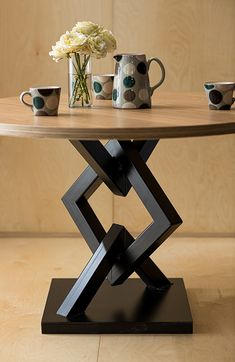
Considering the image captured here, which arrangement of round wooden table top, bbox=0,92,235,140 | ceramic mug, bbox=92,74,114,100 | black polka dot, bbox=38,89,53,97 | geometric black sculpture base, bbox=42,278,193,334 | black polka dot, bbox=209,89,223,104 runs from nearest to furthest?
1. round wooden table top, bbox=0,92,235,140
2. black polka dot, bbox=38,89,53,97
3. black polka dot, bbox=209,89,223,104
4. geometric black sculpture base, bbox=42,278,193,334
5. ceramic mug, bbox=92,74,114,100

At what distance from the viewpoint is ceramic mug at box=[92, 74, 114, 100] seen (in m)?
2.89

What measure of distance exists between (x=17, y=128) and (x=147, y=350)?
927mm

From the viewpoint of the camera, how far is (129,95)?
263cm

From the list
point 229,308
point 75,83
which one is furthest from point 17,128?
point 229,308

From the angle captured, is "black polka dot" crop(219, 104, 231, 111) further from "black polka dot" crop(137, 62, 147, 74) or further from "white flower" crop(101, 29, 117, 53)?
"white flower" crop(101, 29, 117, 53)

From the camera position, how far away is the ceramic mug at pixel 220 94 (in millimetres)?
2512

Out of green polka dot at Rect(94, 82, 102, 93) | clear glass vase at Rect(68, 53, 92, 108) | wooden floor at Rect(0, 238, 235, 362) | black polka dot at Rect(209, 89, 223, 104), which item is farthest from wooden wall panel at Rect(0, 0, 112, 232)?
black polka dot at Rect(209, 89, 223, 104)

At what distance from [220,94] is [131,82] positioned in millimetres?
304

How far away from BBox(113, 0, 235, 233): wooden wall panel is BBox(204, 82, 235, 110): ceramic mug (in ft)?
3.99

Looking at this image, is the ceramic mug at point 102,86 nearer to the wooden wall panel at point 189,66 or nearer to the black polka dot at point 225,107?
the black polka dot at point 225,107

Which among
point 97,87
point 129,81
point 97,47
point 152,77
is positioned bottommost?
point 152,77

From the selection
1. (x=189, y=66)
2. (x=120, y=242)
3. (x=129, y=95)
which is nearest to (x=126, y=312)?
(x=120, y=242)

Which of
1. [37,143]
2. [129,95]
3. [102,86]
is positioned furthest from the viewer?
[37,143]

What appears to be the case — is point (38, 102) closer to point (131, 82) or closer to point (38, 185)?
point (131, 82)
